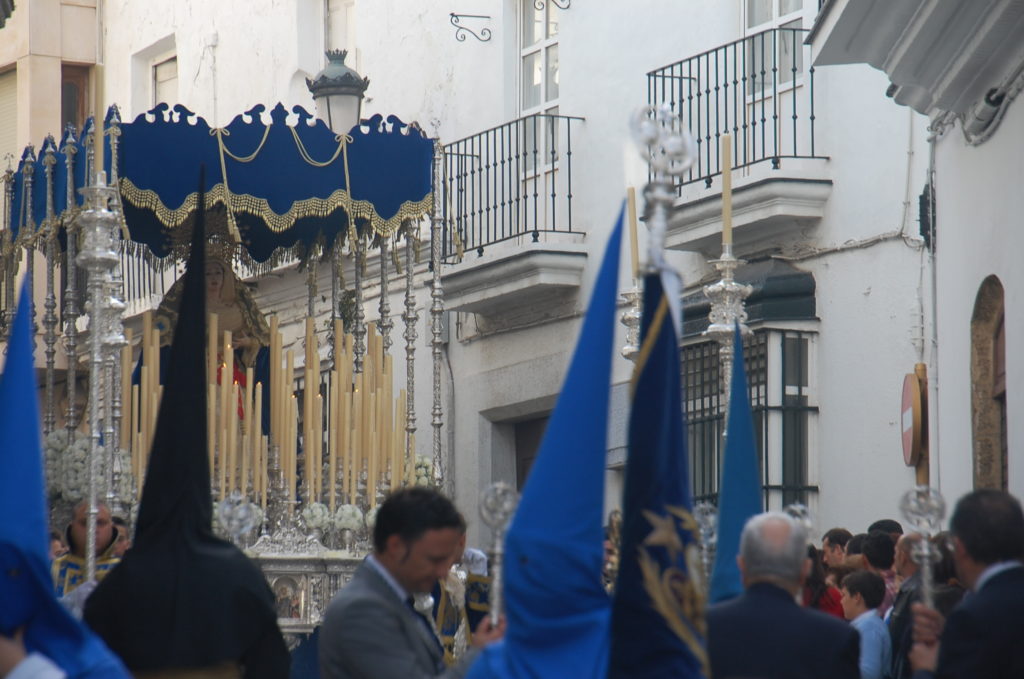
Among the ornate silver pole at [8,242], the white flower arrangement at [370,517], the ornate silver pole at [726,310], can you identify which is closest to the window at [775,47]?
the white flower arrangement at [370,517]

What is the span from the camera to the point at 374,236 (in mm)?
11602

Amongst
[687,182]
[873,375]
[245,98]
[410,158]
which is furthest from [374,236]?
[245,98]

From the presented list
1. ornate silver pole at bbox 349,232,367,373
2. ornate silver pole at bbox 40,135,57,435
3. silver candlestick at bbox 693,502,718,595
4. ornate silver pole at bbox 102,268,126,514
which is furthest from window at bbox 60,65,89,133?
silver candlestick at bbox 693,502,718,595

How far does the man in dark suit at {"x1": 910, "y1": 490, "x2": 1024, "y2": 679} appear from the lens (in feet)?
14.2

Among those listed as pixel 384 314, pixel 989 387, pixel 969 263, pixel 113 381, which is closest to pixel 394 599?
pixel 989 387

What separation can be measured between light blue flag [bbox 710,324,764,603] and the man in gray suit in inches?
41.6

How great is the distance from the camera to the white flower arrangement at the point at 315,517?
1007 cm

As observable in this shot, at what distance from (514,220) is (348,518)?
4.60 metres

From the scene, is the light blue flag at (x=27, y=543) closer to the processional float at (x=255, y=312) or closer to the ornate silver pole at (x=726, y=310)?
the ornate silver pole at (x=726, y=310)

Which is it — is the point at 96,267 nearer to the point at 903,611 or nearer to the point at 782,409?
the point at 903,611

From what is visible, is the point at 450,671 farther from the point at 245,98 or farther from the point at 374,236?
the point at 245,98

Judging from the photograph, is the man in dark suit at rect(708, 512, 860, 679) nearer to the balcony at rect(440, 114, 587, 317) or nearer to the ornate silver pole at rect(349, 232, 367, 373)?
the ornate silver pole at rect(349, 232, 367, 373)

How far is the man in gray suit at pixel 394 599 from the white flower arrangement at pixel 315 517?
5333mm

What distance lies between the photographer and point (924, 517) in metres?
5.13
